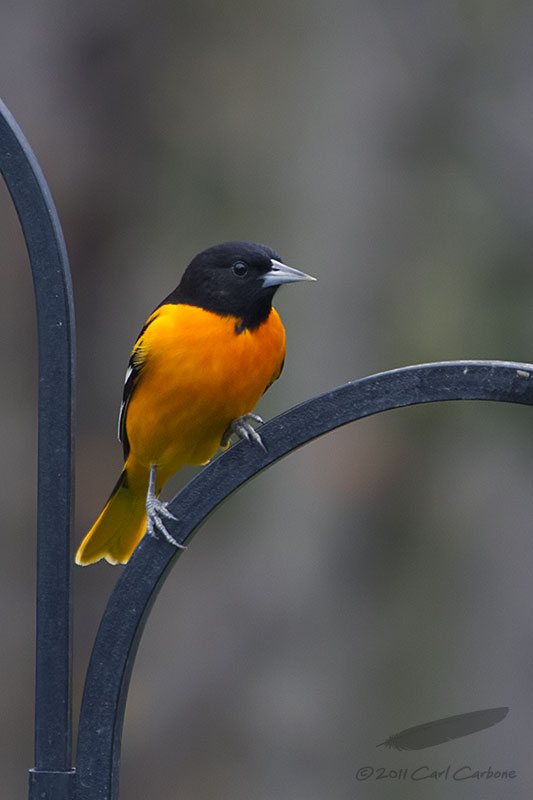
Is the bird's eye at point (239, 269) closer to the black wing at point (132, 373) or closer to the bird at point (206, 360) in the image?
the bird at point (206, 360)

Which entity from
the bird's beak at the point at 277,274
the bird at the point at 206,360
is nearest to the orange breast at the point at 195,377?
the bird at the point at 206,360

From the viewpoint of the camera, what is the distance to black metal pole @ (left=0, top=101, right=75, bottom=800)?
1.62m

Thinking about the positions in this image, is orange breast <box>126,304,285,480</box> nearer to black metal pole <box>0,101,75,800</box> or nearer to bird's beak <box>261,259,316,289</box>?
bird's beak <box>261,259,316,289</box>

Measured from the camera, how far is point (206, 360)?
2.57 m

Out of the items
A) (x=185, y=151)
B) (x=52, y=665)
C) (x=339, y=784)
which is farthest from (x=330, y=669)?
(x=52, y=665)

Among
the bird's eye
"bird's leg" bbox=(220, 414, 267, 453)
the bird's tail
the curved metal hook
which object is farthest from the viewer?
the bird's tail

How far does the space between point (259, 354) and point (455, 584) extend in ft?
7.28

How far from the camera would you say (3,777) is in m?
4.55

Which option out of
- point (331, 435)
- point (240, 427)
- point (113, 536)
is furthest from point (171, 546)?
point (331, 435)

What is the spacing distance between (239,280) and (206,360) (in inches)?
8.5

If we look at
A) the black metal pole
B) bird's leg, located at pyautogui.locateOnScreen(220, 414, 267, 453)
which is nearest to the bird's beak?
bird's leg, located at pyautogui.locateOnScreen(220, 414, 267, 453)

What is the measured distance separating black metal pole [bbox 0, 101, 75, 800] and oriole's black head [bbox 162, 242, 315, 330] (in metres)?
0.93

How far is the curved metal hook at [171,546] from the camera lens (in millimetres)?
1619

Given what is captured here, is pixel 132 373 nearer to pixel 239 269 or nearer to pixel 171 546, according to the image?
pixel 239 269
